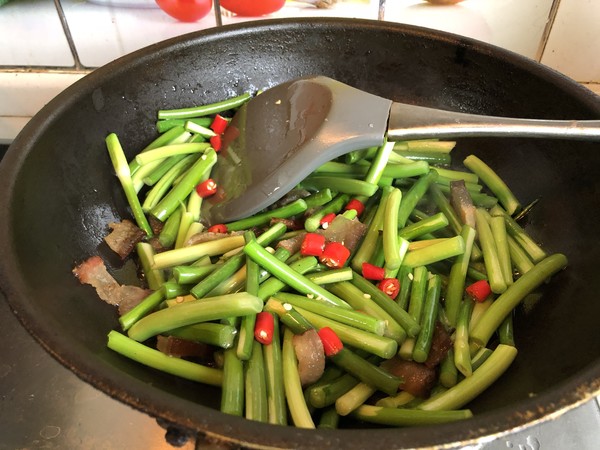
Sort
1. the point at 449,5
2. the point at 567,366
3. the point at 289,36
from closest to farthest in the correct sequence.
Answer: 1. the point at 567,366
2. the point at 289,36
3. the point at 449,5

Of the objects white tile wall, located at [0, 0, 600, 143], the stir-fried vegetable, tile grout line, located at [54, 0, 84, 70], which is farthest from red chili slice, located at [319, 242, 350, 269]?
tile grout line, located at [54, 0, 84, 70]

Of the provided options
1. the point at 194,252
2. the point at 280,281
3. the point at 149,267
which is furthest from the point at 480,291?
the point at 149,267

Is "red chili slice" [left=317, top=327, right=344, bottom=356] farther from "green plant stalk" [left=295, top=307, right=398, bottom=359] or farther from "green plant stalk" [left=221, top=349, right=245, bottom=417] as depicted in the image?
"green plant stalk" [left=221, top=349, right=245, bottom=417]

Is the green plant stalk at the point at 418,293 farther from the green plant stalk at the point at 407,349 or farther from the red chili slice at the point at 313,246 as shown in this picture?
the red chili slice at the point at 313,246

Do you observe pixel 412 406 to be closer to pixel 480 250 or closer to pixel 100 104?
pixel 480 250

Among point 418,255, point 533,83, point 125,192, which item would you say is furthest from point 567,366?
point 125,192

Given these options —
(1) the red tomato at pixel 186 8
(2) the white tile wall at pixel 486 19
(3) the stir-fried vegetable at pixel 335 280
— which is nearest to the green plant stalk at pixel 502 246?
(3) the stir-fried vegetable at pixel 335 280
